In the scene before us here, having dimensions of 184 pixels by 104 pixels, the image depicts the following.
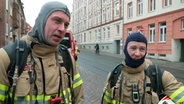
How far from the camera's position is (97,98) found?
885 centimetres

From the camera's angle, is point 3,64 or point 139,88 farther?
point 139,88

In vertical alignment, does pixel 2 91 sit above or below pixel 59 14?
below

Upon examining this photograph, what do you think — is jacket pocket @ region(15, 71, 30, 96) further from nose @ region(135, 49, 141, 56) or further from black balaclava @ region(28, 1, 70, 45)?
nose @ region(135, 49, 141, 56)

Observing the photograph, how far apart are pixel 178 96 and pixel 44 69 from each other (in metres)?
1.42

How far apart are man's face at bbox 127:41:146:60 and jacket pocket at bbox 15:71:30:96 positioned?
134cm

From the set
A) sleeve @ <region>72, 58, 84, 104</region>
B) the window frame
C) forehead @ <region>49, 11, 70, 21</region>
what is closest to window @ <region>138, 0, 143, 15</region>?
the window frame

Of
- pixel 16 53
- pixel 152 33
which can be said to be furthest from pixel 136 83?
pixel 152 33

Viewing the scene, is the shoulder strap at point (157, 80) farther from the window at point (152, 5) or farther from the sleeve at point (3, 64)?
the window at point (152, 5)

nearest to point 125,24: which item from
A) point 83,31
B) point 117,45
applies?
point 117,45

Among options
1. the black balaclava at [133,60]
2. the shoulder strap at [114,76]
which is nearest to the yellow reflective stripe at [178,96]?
the black balaclava at [133,60]

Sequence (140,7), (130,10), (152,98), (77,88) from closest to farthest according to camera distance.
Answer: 1. (77,88)
2. (152,98)
3. (140,7)
4. (130,10)

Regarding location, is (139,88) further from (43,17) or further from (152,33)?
(152,33)

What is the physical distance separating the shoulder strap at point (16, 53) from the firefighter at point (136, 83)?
1.23 metres

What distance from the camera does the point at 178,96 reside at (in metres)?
2.87
